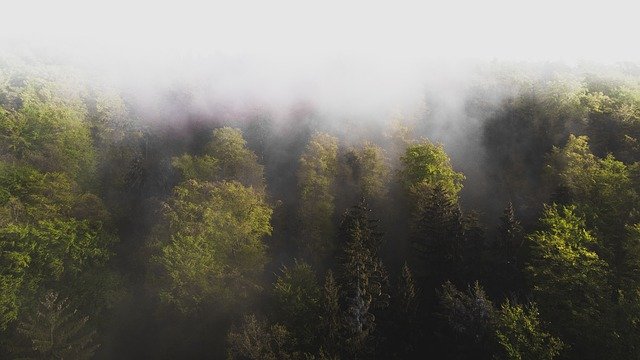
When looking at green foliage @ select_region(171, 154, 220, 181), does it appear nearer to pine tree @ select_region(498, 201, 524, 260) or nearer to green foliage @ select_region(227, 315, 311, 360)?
green foliage @ select_region(227, 315, 311, 360)

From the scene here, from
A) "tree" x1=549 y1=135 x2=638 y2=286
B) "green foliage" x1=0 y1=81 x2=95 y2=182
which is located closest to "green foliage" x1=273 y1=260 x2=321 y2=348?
"tree" x1=549 y1=135 x2=638 y2=286

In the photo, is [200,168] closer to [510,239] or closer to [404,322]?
[404,322]

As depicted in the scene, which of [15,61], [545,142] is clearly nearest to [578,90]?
[545,142]

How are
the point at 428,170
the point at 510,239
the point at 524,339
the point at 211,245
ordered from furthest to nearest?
the point at 428,170
the point at 211,245
the point at 510,239
the point at 524,339

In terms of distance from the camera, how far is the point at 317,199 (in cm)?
4434

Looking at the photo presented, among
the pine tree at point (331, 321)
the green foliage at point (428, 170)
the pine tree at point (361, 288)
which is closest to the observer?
the pine tree at point (361, 288)

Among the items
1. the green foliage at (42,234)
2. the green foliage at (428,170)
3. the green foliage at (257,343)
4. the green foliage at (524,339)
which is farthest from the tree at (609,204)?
the green foliage at (42,234)

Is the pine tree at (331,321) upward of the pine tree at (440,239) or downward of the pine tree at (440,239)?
downward

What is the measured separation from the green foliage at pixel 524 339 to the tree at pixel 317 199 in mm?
19945

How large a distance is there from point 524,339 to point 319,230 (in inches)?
883

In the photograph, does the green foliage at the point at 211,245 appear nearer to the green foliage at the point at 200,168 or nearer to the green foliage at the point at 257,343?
the green foliage at the point at 200,168

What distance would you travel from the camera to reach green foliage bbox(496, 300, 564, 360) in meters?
24.6

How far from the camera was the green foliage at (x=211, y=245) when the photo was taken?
36188mm

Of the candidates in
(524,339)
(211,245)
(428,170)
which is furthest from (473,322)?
(211,245)
